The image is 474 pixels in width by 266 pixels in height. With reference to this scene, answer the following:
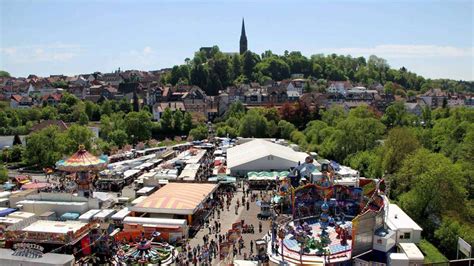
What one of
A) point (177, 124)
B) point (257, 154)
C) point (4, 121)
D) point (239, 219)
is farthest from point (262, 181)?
point (4, 121)

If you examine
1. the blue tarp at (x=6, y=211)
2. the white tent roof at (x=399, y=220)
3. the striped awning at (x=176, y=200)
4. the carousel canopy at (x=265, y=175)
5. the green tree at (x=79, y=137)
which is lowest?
the blue tarp at (x=6, y=211)

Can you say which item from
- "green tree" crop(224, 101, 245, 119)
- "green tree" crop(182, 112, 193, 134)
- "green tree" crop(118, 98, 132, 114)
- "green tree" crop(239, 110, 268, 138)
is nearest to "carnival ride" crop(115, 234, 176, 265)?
"green tree" crop(239, 110, 268, 138)

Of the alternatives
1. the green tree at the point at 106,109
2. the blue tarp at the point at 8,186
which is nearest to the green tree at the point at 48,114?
the green tree at the point at 106,109

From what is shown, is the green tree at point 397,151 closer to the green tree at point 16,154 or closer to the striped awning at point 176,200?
the striped awning at point 176,200

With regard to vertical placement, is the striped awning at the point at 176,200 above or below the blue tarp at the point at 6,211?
above

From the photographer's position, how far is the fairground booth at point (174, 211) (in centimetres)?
2391

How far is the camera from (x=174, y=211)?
2570 cm

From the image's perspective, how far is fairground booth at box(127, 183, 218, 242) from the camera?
2391 centimetres

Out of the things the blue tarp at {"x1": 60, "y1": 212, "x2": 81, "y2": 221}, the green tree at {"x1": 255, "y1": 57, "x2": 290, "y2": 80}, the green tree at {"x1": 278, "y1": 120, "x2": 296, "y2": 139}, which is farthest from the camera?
the green tree at {"x1": 255, "y1": 57, "x2": 290, "y2": 80}

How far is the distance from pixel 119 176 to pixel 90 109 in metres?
41.8

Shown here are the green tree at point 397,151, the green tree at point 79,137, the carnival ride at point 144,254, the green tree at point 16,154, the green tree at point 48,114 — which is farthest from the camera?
the green tree at point 48,114

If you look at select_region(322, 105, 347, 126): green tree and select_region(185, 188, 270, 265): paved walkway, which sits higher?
select_region(322, 105, 347, 126): green tree

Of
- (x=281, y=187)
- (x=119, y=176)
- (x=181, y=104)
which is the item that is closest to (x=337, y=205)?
(x=281, y=187)

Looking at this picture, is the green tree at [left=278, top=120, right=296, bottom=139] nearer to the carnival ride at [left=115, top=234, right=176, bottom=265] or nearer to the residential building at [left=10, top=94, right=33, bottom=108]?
the carnival ride at [left=115, top=234, right=176, bottom=265]
